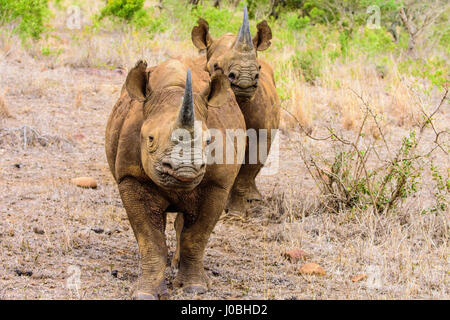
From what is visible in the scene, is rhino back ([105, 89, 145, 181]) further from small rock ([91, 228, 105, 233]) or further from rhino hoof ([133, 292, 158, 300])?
small rock ([91, 228, 105, 233])

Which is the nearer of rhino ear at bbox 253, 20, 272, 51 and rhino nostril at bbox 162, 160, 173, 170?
rhino nostril at bbox 162, 160, 173, 170

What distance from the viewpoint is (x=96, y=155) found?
9336mm

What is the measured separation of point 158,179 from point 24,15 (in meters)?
10.3

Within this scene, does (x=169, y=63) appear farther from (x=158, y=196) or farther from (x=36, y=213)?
(x=36, y=213)

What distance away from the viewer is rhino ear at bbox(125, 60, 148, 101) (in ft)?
15.6

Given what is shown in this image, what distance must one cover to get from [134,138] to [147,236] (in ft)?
2.27

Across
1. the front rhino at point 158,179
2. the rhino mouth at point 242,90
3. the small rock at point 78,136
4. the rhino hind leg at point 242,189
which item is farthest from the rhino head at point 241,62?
the small rock at point 78,136

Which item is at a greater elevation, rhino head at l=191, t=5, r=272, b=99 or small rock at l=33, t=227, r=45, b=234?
rhino head at l=191, t=5, r=272, b=99

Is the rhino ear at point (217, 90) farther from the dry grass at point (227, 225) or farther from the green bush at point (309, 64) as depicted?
the green bush at point (309, 64)

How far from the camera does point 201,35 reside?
7379 mm

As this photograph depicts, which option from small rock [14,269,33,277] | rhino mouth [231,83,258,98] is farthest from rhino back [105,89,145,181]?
rhino mouth [231,83,258,98]

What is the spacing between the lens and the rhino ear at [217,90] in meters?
4.84

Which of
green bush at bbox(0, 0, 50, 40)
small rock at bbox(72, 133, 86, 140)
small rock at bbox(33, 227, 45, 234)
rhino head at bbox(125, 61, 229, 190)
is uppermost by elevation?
green bush at bbox(0, 0, 50, 40)
